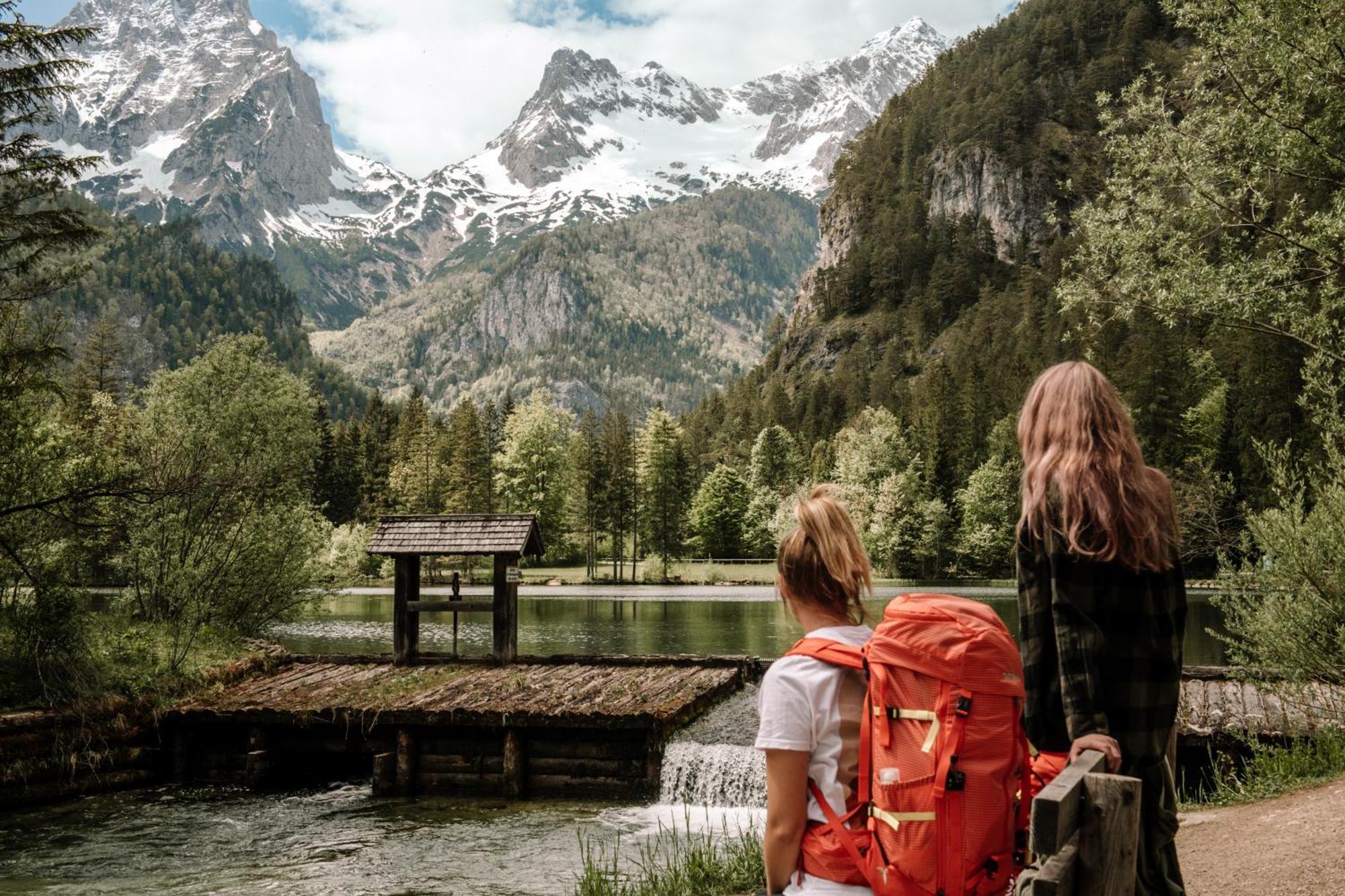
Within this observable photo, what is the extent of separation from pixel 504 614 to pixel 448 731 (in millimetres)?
4122

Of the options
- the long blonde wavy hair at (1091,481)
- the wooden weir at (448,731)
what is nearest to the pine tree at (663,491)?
the wooden weir at (448,731)

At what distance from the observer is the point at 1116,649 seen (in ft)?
11.8

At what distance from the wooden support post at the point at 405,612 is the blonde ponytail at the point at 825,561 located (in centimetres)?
1675

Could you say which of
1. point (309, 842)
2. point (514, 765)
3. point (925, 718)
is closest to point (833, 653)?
point (925, 718)

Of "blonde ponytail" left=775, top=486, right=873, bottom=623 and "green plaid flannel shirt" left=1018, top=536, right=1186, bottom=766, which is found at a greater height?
"blonde ponytail" left=775, top=486, right=873, bottom=623

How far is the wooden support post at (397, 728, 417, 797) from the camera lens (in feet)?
49.8

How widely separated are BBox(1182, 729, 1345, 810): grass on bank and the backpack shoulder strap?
943cm

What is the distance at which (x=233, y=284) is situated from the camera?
619ft

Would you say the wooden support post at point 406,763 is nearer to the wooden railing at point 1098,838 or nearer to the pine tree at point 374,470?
the wooden railing at point 1098,838

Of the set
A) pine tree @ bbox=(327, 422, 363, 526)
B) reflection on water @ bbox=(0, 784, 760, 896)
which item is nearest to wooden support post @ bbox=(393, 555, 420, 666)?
reflection on water @ bbox=(0, 784, 760, 896)

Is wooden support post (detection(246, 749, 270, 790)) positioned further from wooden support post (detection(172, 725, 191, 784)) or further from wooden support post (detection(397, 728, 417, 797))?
wooden support post (detection(397, 728, 417, 797))

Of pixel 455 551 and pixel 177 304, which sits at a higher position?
pixel 177 304

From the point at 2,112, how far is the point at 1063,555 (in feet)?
58.8

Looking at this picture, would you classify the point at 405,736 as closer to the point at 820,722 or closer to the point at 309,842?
the point at 309,842
